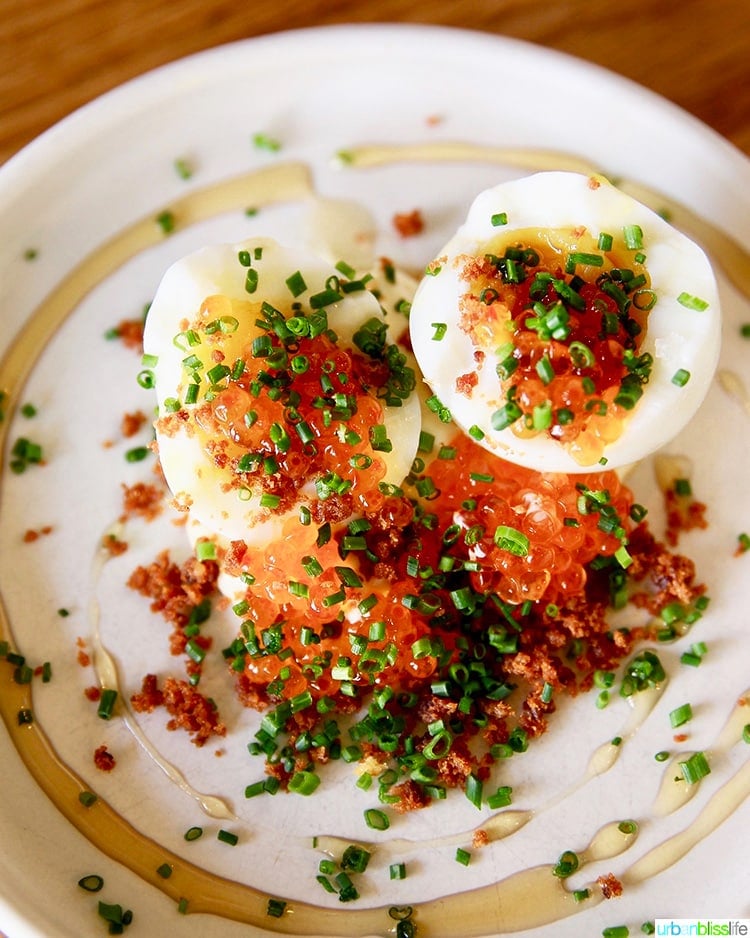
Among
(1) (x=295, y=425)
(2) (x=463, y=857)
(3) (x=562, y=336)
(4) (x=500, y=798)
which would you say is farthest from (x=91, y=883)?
(3) (x=562, y=336)

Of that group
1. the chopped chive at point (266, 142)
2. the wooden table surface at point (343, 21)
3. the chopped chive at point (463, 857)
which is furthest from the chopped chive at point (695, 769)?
the chopped chive at point (266, 142)

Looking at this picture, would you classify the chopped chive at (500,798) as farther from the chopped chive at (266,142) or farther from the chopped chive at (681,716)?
the chopped chive at (266,142)

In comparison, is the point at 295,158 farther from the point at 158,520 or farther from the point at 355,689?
the point at 355,689

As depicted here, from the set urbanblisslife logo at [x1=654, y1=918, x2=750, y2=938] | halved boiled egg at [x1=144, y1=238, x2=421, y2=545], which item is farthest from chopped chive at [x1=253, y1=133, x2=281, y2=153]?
urbanblisslife logo at [x1=654, y1=918, x2=750, y2=938]

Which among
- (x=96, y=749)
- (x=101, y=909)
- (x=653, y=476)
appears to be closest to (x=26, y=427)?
(x=96, y=749)

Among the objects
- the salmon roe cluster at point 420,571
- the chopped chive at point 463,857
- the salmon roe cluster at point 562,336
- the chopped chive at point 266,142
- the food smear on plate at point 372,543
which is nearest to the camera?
the salmon roe cluster at point 562,336

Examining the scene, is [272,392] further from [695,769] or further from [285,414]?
[695,769]

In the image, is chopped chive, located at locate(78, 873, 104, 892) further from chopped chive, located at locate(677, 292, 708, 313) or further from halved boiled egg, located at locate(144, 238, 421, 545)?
chopped chive, located at locate(677, 292, 708, 313)
